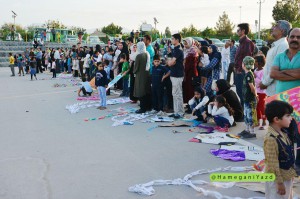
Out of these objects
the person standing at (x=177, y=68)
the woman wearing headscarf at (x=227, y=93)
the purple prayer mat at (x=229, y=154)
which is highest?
the person standing at (x=177, y=68)

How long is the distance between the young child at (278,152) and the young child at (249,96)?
12.0 ft

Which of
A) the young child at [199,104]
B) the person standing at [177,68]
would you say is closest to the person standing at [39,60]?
the person standing at [177,68]

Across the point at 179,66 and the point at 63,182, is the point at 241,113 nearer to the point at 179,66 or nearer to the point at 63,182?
the point at 179,66

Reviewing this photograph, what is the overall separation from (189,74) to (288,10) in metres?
46.0

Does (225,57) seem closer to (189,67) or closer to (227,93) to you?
(189,67)

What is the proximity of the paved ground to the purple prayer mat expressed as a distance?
12cm

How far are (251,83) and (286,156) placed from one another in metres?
3.78

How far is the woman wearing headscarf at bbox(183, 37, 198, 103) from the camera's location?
30.3ft

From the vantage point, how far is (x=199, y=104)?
27.1ft

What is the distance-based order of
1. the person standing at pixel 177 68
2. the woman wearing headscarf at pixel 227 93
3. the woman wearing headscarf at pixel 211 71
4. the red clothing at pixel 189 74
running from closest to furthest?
the woman wearing headscarf at pixel 227 93
the person standing at pixel 177 68
the woman wearing headscarf at pixel 211 71
the red clothing at pixel 189 74

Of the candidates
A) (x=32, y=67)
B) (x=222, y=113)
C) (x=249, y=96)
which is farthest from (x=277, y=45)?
(x=32, y=67)

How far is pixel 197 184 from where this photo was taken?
466 cm

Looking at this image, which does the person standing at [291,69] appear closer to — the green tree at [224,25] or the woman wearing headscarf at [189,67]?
the woman wearing headscarf at [189,67]

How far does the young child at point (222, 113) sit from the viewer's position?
7.54 meters
